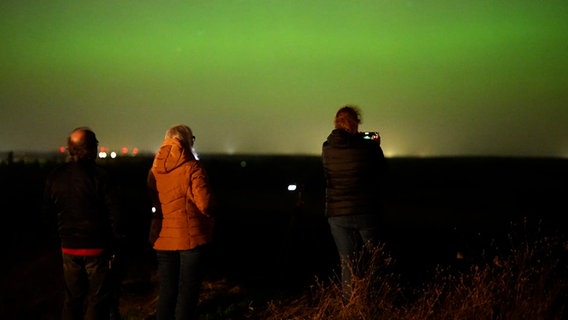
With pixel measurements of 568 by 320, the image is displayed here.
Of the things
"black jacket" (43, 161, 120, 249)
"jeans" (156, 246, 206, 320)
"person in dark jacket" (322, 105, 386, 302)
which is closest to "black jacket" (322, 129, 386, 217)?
"person in dark jacket" (322, 105, 386, 302)

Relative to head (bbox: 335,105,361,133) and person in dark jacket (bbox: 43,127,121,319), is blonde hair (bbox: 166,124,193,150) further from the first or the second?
head (bbox: 335,105,361,133)

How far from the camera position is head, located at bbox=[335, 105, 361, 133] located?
18.7ft

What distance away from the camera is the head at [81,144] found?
4992 mm

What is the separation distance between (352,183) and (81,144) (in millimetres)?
2412

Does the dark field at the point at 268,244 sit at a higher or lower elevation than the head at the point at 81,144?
lower

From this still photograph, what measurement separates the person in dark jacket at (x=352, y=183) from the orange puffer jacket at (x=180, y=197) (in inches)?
48.6

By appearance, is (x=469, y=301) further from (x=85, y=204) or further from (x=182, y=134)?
(x=85, y=204)

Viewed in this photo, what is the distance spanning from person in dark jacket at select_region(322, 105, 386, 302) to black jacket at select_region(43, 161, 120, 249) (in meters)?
1.99

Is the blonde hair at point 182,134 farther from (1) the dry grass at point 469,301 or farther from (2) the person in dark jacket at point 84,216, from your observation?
(1) the dry grass at point 469,301

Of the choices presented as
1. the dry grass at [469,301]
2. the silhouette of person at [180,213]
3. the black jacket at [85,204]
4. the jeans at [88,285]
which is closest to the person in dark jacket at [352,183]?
the dry grass at [469,301]

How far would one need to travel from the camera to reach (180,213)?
520 centimetres

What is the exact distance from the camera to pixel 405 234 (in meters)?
13.6

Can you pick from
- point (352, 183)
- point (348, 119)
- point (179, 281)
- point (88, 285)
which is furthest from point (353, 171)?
point (88, 285)

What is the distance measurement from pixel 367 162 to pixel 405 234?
8304 mm
